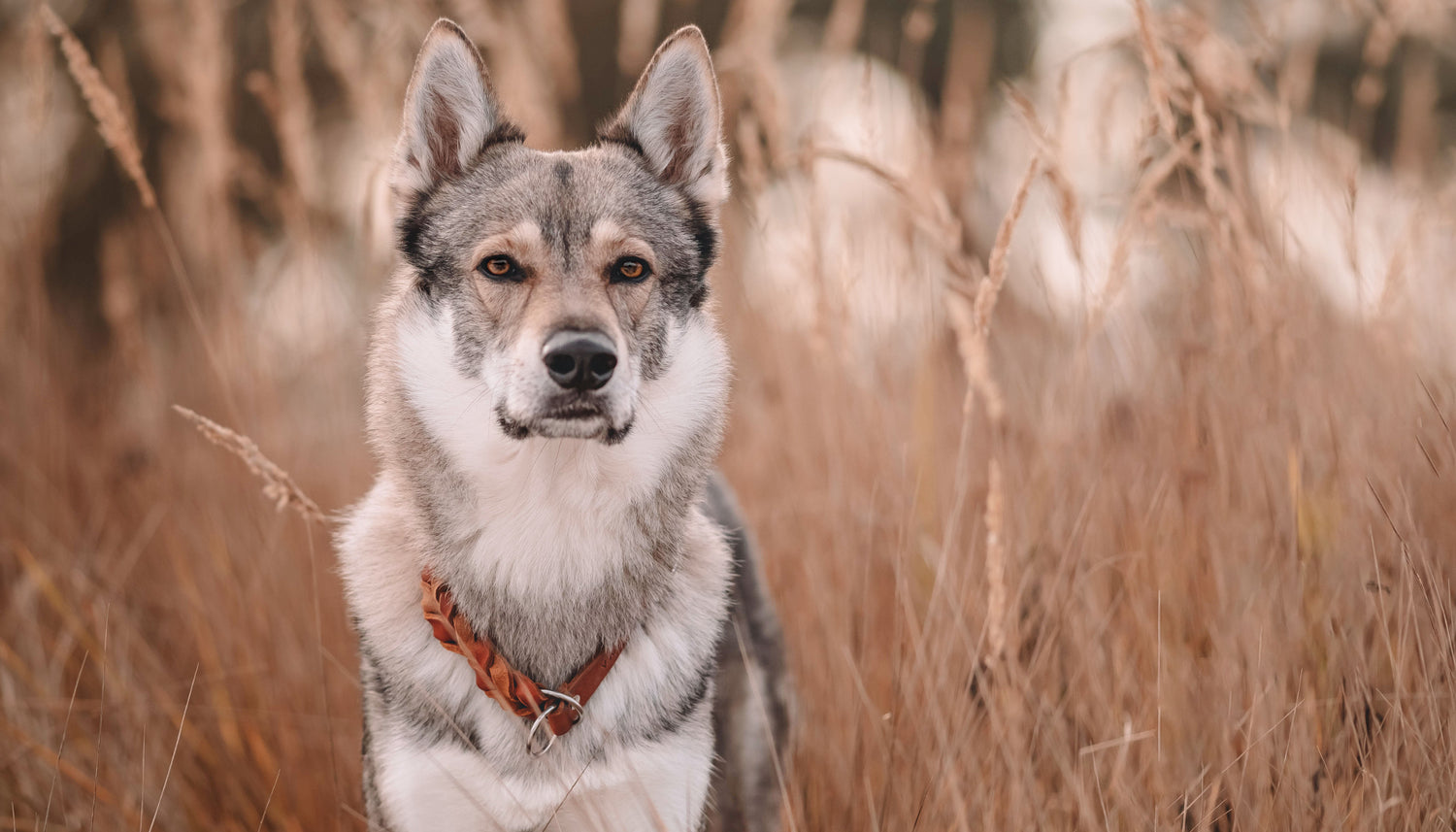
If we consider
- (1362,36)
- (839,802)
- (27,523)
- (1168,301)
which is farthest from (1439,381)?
(1362,36)

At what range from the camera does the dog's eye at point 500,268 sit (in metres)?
2.06

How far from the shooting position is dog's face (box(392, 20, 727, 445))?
73.4 inches

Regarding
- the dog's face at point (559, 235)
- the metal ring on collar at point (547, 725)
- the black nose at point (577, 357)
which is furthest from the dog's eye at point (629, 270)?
the metal ring on collar at point (547, 725)

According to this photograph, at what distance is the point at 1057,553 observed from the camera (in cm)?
209

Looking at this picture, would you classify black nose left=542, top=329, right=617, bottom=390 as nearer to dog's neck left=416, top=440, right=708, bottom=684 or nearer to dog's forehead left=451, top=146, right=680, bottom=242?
dog's neck left=416, top=440, right=708, bottom=684

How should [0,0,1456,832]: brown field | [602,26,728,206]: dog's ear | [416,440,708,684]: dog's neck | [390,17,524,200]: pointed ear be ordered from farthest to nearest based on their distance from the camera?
[602,26,728,206]: dog's ear < [390,17,524,200]: pointed ear < [416,440,708,684]: dog's neck < [0,0,1456,832]: brown field

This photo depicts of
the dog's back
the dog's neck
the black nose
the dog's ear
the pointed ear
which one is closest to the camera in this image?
the black nose

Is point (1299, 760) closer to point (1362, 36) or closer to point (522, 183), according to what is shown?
point (522, 183)

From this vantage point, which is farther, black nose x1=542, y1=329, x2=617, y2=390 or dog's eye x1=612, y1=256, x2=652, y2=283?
dog's eye x1=612, y1=256, x2=652, y2=283

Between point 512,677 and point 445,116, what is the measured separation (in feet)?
4.42

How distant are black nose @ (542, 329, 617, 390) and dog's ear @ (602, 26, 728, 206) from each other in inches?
29.4

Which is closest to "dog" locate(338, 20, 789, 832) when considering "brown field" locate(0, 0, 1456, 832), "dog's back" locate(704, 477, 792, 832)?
"dog's back" locate(704, 477, 792, 832)

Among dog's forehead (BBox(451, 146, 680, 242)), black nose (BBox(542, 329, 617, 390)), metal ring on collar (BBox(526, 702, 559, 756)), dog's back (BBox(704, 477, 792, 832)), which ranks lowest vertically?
dog's back (BBox(704, 477, 792, 832))

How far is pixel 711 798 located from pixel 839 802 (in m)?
0.29
